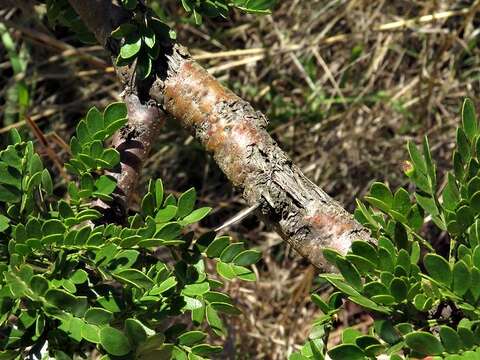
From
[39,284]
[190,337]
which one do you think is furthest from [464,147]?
[39,284]

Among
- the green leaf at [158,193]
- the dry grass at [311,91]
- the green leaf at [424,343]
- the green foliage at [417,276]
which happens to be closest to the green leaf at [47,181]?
the green leaf at [158,193]

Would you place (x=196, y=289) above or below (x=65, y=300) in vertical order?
below

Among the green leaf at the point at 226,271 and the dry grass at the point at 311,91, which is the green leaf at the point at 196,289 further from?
the dry grass at the point at 311,91

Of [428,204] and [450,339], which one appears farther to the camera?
[428,204]

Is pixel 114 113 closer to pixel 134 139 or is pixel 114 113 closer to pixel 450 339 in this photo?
pixel 134 139

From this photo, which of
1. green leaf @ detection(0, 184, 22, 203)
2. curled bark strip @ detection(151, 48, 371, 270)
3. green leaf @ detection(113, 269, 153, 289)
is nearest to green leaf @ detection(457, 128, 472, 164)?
curled bark strip @ detection(151, 48, 371, 270)

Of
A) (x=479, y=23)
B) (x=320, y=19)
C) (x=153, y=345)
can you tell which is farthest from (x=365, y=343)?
(x=479, y=23)

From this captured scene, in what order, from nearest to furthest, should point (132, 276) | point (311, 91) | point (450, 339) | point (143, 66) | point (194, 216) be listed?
point (450, 339) → point (132, 276) → point (194, 216) → point (143, 66) → point (311, 91)
